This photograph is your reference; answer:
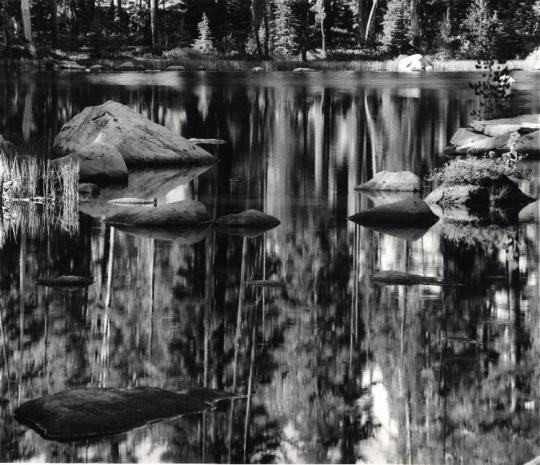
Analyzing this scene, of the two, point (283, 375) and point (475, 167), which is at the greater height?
point (475, 167)

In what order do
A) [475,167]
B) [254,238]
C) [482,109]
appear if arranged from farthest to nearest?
[482,109] → [475,167] → [254,238]

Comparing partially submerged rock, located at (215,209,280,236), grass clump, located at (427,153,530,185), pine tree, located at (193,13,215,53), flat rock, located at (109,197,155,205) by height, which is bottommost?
partially submerged rock, located at (215,209,280,236)

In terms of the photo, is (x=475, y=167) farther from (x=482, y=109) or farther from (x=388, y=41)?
(x=482, y=109)

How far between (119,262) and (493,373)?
8.79ft

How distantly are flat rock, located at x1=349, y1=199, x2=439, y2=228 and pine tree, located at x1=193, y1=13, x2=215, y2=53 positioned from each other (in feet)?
7.26

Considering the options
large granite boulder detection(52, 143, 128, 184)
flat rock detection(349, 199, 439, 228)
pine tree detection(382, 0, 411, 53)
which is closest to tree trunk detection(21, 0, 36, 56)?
large granite boulder detection(52, 143, 128, 184)

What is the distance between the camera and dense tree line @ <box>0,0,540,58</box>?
30.5ft

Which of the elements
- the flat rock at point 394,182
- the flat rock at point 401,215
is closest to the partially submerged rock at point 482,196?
the flat rock at point 394,182

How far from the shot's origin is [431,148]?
11688mm

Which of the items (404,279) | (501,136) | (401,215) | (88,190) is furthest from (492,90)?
(404,279)

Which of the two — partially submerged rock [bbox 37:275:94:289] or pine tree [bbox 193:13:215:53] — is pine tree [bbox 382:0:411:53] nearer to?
pine tree [bbox 193:13:215:53]

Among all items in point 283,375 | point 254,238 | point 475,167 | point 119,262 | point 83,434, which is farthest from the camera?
point 475,167

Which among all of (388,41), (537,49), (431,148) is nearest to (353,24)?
(388,41)

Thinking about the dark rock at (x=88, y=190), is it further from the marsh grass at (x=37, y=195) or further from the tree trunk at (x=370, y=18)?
the tree trunk at (x=370, y=18)
